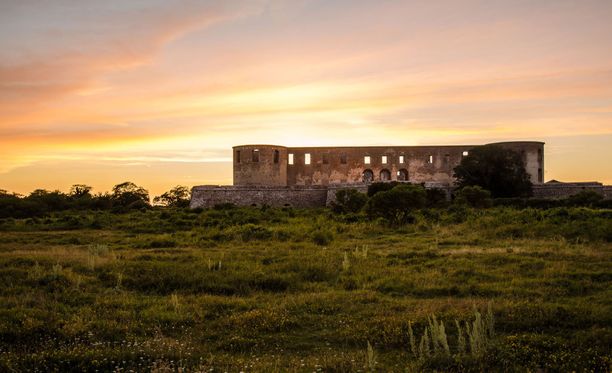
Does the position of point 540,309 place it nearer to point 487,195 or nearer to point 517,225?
point 517,225

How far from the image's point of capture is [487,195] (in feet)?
94.2

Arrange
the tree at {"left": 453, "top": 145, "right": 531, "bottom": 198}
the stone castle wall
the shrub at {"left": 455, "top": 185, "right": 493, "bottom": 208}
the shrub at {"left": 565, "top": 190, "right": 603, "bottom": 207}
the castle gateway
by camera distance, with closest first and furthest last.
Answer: the shrub at {"left": 455, "top": 185, "right": 493, "bottom": 208}, the shrub at {"left": 565, "top": 190, "right": 603, "bottom": 207}, the tree at {"left": 453, "top": 145, "right": 531, "bottom": 198}, the stone castle wall, the castle gateway

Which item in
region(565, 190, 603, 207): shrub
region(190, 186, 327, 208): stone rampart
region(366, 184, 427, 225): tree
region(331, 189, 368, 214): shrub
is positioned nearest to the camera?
region(366, 184, 427, 225): tree

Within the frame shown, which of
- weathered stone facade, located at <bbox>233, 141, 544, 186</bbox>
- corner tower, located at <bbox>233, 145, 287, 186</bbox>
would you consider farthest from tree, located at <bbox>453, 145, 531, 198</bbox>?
corner tower, located at <bbox>233, 145, 287, 186</bbox>

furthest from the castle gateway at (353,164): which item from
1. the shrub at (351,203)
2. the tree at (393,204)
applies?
the tree at (393,204)

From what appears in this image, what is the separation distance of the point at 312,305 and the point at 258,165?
34521 mm

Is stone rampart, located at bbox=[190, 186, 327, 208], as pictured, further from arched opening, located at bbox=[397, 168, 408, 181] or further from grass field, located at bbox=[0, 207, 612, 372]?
grass field, located at bbox=[0, 207, 612, 372]

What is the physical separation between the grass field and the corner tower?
26578 millimetres

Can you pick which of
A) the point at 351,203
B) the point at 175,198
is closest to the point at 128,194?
the point at 175,198

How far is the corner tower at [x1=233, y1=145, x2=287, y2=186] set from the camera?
42.2m

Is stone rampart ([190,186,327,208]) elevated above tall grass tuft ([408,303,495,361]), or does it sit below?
above

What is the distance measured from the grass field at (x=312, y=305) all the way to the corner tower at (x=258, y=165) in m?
26.6

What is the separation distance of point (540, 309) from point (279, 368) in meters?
3.93

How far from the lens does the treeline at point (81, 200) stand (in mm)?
34375
